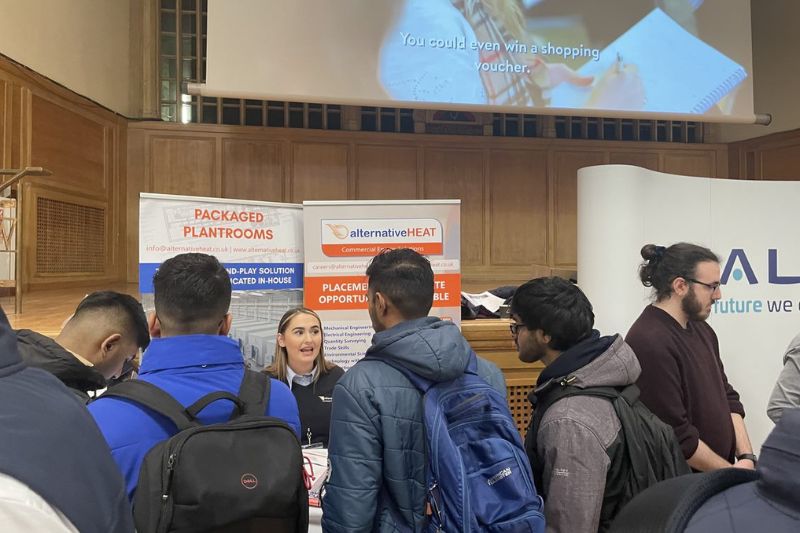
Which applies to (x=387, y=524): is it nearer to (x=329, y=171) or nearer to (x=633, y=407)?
(x=633, y=407)

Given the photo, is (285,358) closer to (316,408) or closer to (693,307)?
(316,408)

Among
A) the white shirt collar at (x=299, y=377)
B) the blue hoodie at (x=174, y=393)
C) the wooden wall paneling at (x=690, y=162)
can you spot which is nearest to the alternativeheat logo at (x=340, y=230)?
the white shirt collar at (x=299, y=377)

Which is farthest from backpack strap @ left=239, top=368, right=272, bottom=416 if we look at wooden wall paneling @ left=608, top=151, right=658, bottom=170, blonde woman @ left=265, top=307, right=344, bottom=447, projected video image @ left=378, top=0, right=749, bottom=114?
wooden wall paneling @ left=608, top=151, right=658, bottom=170

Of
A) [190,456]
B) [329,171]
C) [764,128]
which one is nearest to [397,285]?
[190,456]

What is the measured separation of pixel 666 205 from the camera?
3.22 m

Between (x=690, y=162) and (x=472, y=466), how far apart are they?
9.05m

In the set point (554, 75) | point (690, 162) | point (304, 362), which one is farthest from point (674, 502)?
point (690, 162)

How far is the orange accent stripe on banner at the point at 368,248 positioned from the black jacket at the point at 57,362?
167 centimetres

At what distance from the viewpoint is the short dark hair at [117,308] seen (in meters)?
1.48

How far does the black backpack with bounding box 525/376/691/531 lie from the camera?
4.71 feet

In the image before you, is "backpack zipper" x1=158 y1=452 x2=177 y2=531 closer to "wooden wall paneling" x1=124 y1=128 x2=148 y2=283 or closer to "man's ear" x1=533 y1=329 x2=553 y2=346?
"man's ear" x1=533 y1=329 x2=553 y2=346

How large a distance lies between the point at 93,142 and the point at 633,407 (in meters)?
7.50

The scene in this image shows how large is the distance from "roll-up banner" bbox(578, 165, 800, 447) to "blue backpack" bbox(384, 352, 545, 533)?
1977mm

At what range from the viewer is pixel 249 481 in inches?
39.2
